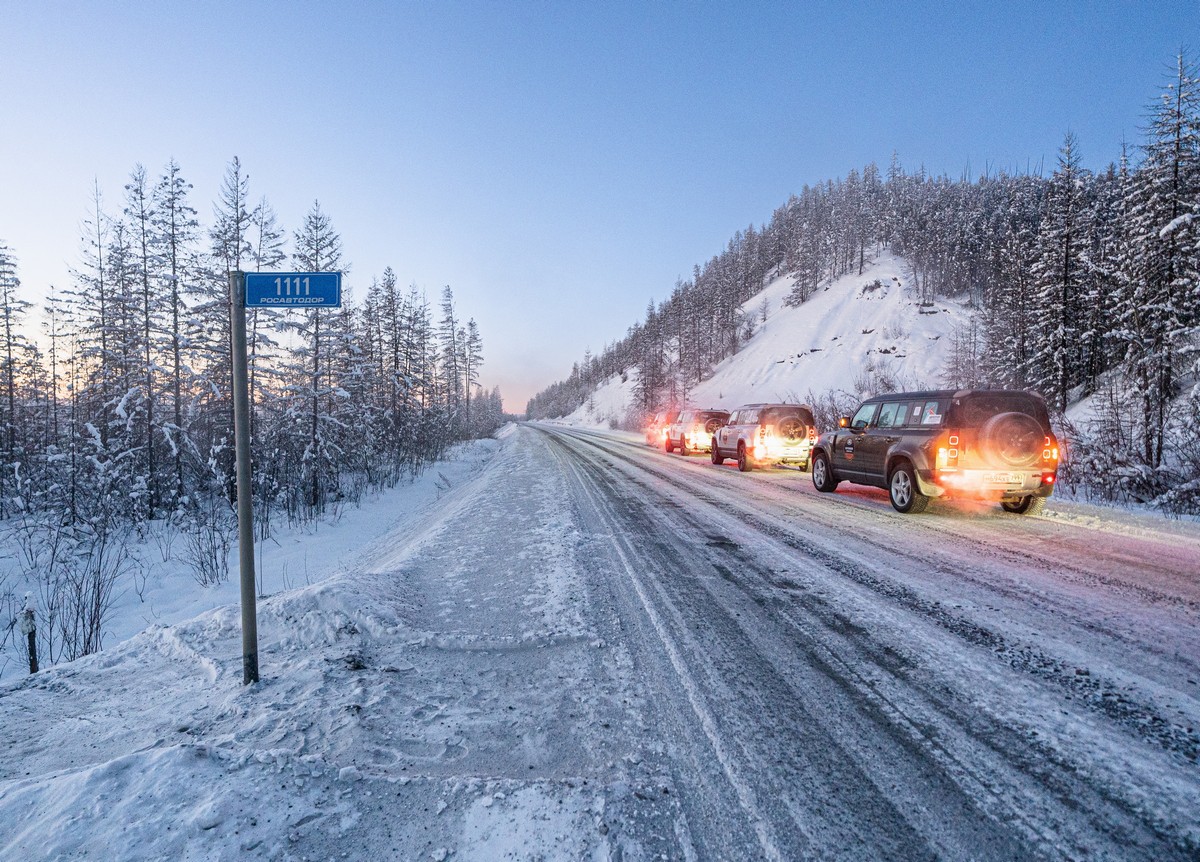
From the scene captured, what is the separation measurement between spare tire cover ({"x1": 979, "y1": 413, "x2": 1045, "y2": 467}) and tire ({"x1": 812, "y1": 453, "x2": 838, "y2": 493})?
3.39 meters

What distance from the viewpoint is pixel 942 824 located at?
6.26ft

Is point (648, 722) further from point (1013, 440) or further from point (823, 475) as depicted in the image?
point (823, 475)

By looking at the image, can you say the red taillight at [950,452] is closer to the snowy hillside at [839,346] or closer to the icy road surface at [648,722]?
the icy road surface at [648,722]

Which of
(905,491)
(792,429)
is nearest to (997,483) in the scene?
(905,491)

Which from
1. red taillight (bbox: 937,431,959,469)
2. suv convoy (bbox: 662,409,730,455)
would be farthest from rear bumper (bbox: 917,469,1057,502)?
suv convoy (bbox: 662,409,730,455)

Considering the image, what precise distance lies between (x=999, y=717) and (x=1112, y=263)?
1363 inches

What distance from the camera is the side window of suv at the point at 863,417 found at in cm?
993

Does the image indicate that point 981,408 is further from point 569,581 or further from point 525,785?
point 525,785

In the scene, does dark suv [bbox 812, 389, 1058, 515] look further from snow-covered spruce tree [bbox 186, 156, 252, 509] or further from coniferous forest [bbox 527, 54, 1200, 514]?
snow-covered spruce tree [bbox 186, 156, 252, 509]

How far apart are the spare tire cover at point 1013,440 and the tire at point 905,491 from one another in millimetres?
1070

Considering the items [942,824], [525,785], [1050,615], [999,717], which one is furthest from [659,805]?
[1050,615]

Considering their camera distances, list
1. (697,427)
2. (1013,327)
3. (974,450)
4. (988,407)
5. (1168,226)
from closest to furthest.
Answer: (974,450) < (988,407) < (1168,226) < (697,427) < (1013,327)

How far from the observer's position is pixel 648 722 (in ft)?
8.59

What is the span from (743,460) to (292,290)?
43.9 feet
